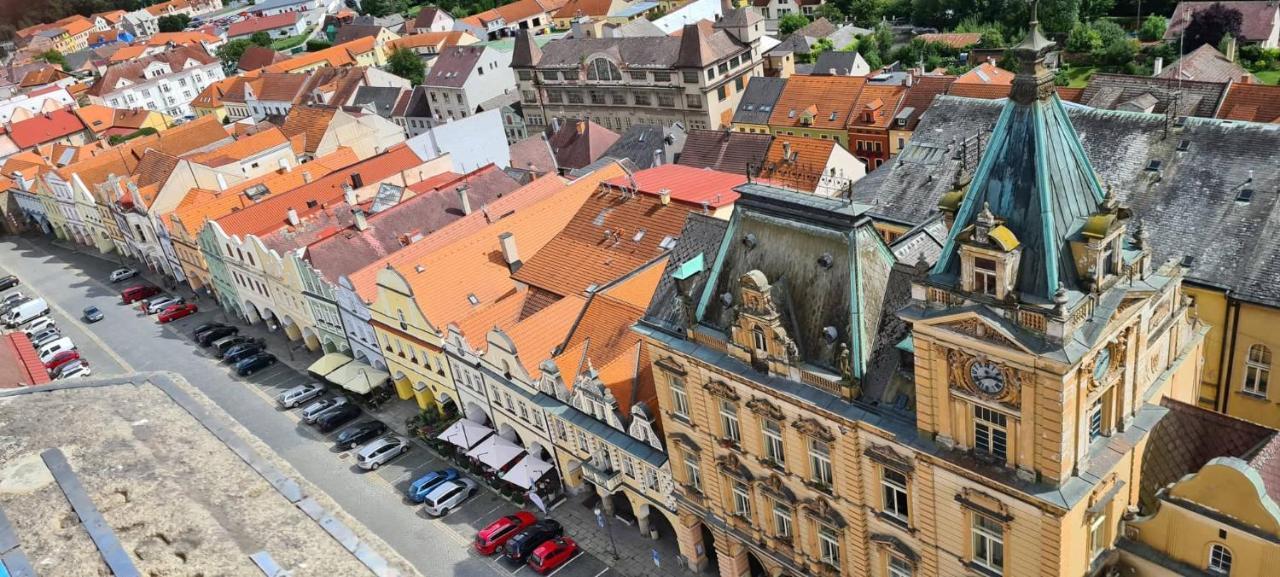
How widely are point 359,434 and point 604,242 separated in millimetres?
21128

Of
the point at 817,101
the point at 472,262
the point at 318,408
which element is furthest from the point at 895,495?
the point at 817,101

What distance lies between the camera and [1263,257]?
37.3 m

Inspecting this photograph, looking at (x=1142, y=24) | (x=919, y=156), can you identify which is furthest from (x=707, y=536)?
(x=1142, y=24)

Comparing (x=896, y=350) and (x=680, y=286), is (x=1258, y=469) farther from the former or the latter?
(x=680, y=286)

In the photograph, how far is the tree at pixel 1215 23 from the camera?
124500 mm

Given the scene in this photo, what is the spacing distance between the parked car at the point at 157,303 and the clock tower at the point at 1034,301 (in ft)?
263

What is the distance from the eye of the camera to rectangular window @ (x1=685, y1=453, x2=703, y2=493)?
4225cm

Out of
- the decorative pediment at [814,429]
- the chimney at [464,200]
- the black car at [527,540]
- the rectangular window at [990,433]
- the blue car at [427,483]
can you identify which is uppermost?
the rectangular window at [990,433]

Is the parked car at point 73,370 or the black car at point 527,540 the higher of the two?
the parked car at point 73,370

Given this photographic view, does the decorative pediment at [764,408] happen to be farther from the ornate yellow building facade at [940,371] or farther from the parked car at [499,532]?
the parked car at [499,532]

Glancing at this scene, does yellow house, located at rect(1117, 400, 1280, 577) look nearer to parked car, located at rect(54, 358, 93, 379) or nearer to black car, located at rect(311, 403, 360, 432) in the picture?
black car, located at rect(311, 403, 360, 432)

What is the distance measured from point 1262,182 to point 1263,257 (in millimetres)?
3314

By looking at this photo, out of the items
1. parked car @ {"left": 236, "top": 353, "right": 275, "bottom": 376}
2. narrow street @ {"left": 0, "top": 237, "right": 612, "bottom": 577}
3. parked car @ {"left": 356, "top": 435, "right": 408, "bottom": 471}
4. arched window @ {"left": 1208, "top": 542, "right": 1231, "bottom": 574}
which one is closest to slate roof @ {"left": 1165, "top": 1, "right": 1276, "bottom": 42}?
arched window @ {"left": 1208, "top": 542, "right": 1231, "bottom": 574}

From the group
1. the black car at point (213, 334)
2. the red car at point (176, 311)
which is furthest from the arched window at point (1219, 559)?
the red car at point (176, 311)
